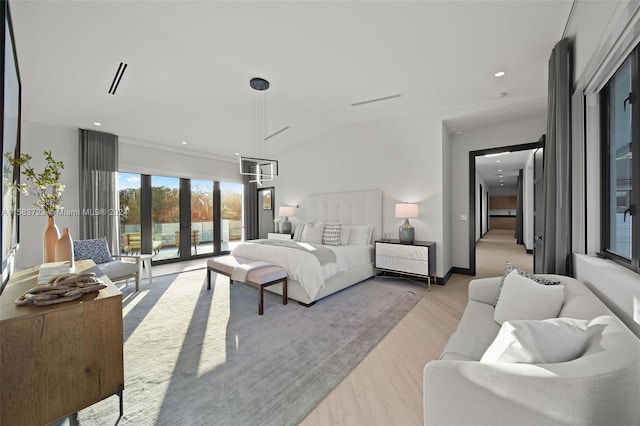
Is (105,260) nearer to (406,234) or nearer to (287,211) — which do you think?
(287,211)

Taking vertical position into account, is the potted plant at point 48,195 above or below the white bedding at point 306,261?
above

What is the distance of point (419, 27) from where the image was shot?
7.86ft

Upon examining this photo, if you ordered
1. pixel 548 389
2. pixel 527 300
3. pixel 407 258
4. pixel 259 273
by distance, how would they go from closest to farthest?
pixel 548 389
pixel 527 300
pixel 259 273
pixel 407 258

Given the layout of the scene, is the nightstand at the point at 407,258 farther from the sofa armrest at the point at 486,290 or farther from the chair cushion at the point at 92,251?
the chair cushion at the point at 92,251

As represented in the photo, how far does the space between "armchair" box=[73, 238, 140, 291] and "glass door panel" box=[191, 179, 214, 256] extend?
2559 mm

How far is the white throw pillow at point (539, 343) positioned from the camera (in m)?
0.97

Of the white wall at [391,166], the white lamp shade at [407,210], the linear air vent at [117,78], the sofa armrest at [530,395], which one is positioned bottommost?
the sofa armrest at [530,395]

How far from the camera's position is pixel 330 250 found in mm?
3811

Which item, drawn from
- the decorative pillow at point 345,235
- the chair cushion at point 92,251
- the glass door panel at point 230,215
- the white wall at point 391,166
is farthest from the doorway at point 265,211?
the chair cushion at point 92,251

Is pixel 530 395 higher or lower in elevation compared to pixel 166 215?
lower

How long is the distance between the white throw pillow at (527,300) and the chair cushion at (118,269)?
445 centimetres

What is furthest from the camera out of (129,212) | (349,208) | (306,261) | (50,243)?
(129,212)

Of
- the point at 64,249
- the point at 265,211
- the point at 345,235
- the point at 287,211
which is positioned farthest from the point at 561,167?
the point at 265,211

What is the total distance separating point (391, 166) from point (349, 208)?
3.89 feet
